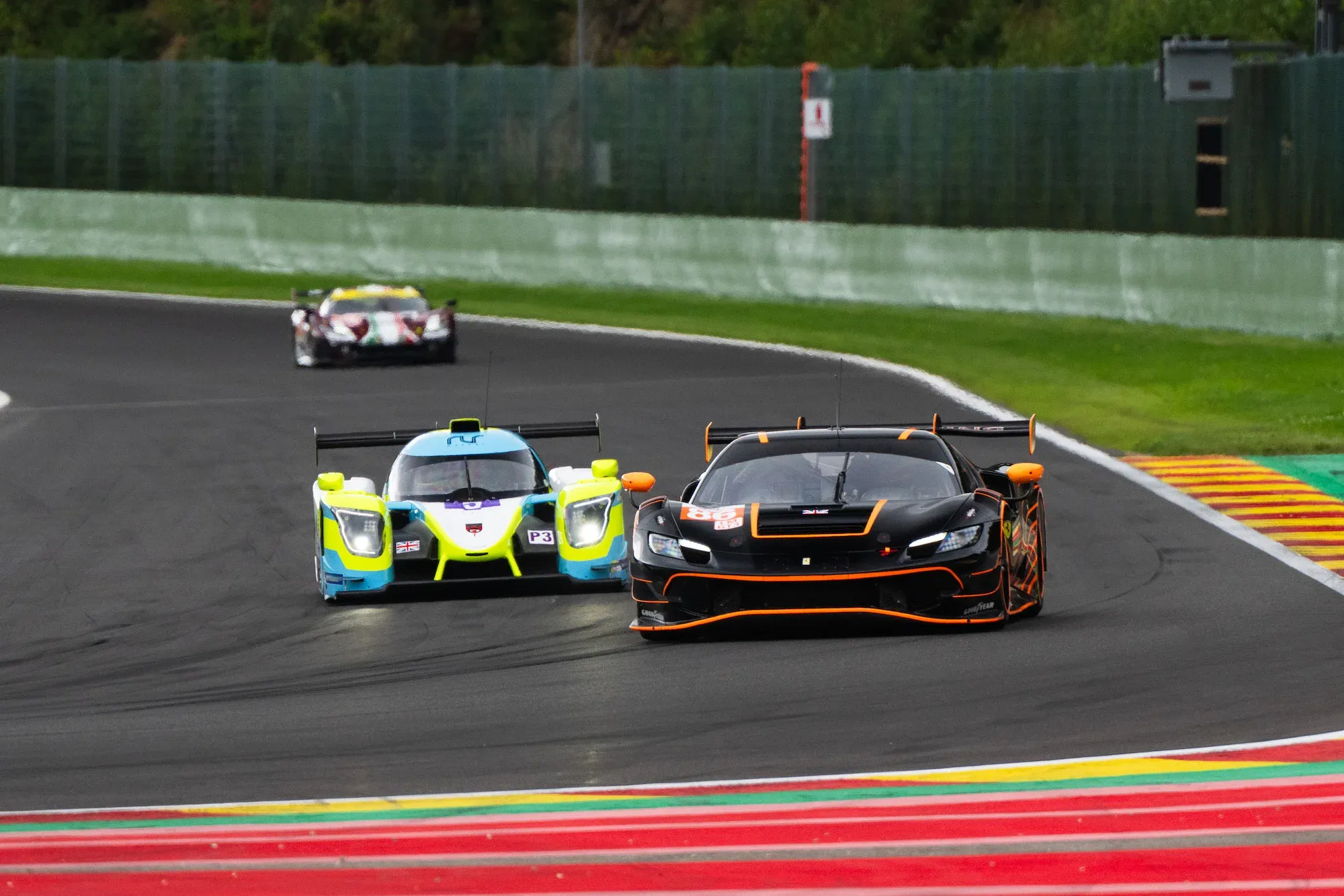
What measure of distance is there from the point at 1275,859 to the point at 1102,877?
0.60m

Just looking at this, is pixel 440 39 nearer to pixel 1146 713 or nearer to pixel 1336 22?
Result: pixel 1336 22

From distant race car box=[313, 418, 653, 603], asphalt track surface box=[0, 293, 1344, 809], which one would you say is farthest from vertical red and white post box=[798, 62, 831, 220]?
distant race car box=[313, 418, 653, 603]

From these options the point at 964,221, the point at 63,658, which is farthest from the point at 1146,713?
the point at 964,221

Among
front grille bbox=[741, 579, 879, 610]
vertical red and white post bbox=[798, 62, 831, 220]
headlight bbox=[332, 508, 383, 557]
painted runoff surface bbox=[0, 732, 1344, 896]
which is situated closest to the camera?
painted runoff surface bbox=[0, 732, 1344, 896]

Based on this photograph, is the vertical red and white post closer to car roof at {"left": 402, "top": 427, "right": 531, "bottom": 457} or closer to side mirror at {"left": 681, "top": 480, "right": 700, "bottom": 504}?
car roof at {"left": 402, "top": 427, "right": 531, "bottom": 457}

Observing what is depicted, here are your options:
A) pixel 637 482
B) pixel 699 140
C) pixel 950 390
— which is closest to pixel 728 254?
pixel 699 140

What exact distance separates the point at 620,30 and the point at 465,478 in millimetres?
76052

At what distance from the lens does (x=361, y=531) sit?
51.3 ft

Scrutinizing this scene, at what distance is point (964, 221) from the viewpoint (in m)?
37.7

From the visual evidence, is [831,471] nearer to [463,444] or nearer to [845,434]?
[845,434]

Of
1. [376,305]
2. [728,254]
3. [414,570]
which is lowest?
[414,570]

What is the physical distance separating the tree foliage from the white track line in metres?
28.5

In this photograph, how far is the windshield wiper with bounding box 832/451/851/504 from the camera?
1390cm

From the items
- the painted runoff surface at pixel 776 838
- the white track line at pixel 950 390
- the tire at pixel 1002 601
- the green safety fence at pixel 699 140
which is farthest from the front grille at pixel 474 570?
the green safety fence at pixel 699 140
